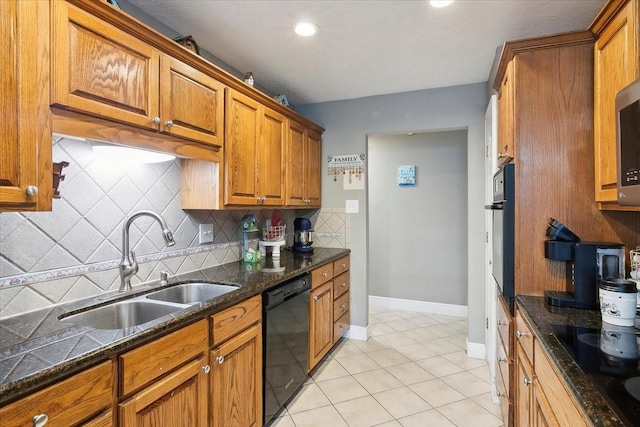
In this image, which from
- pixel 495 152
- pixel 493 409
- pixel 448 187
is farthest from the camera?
pixel 448 187

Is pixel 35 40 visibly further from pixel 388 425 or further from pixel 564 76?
pixel 388 425

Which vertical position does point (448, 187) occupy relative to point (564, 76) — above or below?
below

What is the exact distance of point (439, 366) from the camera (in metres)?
2.76

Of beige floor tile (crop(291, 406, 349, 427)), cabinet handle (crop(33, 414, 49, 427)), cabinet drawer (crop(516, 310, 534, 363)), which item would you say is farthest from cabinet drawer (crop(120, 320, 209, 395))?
cabinet drawer (crop(516, 310, 534, 363))

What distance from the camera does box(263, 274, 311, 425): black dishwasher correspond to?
1.93m

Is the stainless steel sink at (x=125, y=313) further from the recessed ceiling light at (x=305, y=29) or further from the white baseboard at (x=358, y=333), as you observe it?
the white baseboard at (x=358, y=333)

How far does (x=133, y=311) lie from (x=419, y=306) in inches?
136

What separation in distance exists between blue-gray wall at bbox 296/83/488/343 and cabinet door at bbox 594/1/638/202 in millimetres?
1361

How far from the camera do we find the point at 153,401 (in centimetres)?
119

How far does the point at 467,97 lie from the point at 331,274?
6.51 feet

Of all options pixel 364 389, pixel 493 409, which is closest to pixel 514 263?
pixel 493 409

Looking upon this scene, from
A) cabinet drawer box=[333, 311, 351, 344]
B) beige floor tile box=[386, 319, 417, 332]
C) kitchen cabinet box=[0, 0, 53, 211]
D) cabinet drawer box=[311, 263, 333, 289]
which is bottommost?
beige floor tile box=[386, 319, 417, 332]

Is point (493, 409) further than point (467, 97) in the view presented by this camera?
No

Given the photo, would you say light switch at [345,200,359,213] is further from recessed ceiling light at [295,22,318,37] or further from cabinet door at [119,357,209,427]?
cabinet door at [119,357,209,427]
